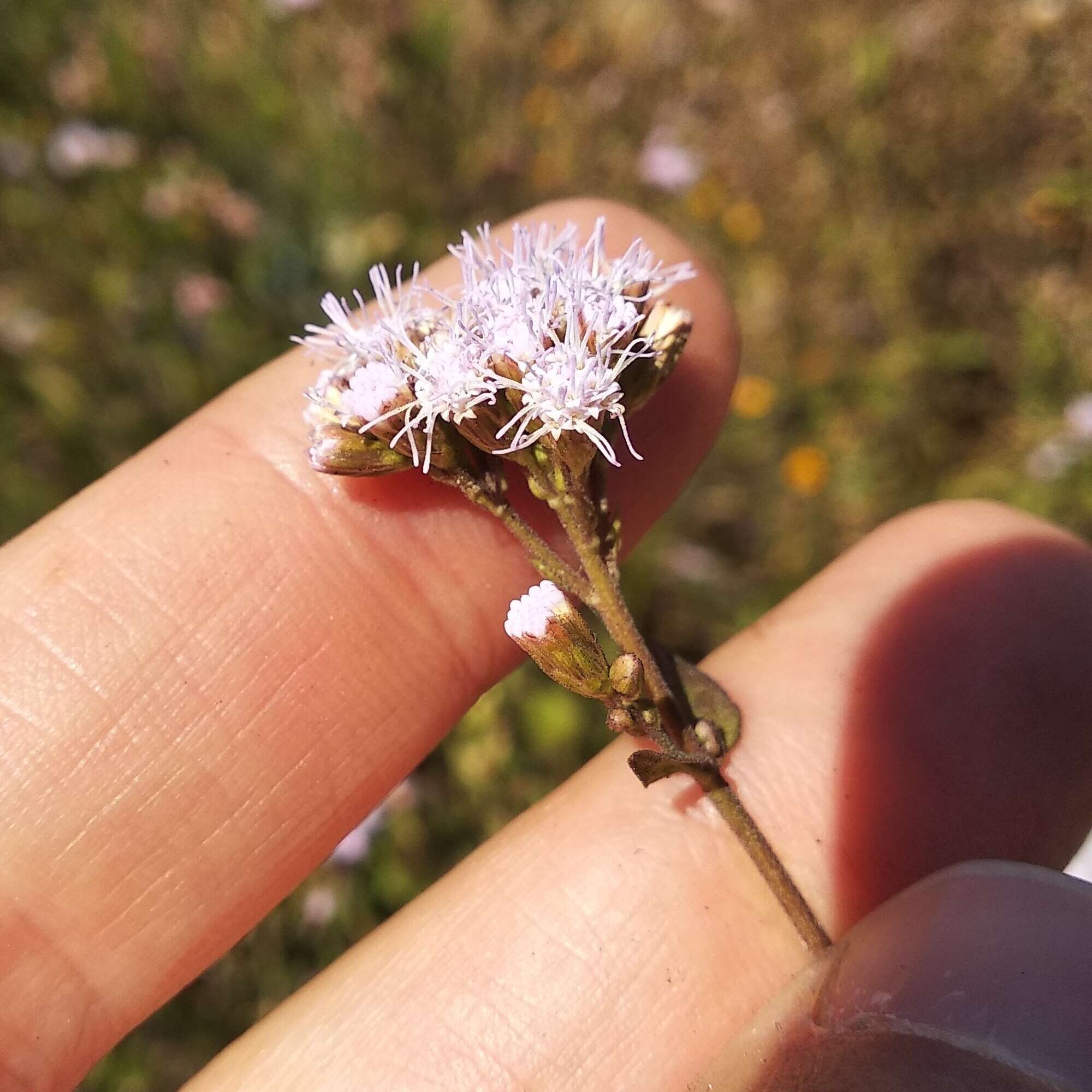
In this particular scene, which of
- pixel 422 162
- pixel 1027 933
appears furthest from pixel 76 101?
pixel 1027 933

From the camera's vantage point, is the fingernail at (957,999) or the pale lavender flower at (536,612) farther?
the pale lavender flower at (536,612)

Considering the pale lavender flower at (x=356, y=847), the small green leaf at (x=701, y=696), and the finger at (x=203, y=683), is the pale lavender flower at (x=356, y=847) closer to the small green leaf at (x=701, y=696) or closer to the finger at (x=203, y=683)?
the finger at (x=203, y=683)

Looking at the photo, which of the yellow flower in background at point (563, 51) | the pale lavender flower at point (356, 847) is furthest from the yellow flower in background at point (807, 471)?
the yellow flower in background at point (563, 51)

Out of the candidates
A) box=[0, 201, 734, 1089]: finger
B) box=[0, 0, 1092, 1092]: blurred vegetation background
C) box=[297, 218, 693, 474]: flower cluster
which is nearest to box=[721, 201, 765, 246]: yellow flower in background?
box=[0, 0, 1092, 1092]: blurred vegetation background

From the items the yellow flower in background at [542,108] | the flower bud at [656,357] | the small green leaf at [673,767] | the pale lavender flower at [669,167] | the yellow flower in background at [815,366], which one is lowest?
the yellow flower in background at [815,366]

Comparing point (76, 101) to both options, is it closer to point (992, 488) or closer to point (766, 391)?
point (766, 391)
